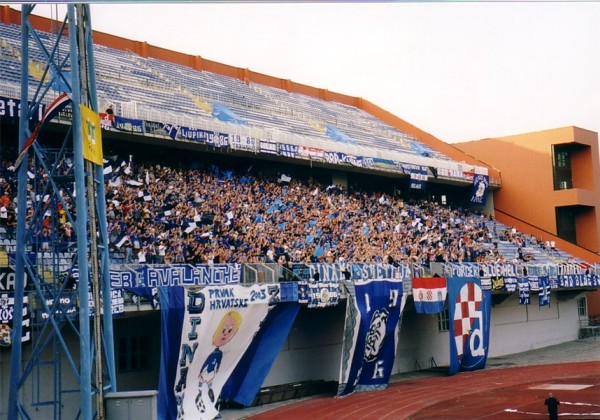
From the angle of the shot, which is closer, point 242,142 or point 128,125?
point 128,125

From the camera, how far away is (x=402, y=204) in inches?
1336

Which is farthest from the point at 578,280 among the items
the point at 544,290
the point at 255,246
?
the point at 255,246

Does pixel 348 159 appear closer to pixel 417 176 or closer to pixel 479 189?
pixel 417 176

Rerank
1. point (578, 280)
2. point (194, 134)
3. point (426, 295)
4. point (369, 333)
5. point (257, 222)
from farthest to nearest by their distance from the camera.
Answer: point (578, 280)
point (194, 134)
point (426, 295)
point (257, 222)
point (369, 333)

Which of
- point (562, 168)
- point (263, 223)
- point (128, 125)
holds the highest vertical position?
point (562, 168)

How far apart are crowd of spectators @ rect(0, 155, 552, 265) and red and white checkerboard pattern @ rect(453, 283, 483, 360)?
2.29 m

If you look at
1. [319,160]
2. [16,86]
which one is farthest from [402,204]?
[16,86]

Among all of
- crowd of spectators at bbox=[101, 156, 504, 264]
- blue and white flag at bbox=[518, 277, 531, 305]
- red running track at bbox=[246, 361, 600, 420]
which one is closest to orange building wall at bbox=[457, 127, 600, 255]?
crowd of spectators at bbox=[101, 156, 504, 264]

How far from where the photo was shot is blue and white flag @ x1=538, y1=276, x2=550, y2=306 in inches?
1270

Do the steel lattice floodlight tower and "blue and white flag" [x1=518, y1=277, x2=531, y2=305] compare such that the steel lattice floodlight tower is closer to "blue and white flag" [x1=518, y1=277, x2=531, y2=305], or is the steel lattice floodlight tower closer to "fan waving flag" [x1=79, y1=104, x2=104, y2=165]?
A: "fan waving flag" [x1=79, y1=104, x2=104, y2=165]

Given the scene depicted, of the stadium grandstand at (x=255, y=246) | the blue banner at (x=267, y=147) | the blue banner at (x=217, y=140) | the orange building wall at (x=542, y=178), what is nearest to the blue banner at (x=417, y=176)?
the stadium grandstand at (x=255, y=246)

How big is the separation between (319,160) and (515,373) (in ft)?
35.6

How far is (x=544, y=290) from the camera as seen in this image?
32.6 meters

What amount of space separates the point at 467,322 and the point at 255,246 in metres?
8.59
